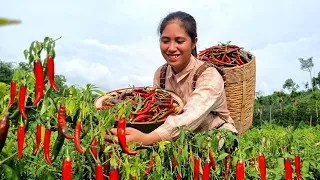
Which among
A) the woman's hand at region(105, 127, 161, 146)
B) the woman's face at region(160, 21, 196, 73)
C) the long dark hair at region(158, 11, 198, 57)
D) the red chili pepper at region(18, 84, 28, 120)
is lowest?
the woman's hand at region(105, 127, 161, 146)

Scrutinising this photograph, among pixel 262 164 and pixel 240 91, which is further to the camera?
pixel 240 91

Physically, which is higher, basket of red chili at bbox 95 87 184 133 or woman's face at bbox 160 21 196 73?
woman's face at bbox 160 21 196 73

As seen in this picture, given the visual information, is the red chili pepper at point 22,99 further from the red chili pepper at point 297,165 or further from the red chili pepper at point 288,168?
the red chili pepper at point 297,165

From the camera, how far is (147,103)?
389 centimetres

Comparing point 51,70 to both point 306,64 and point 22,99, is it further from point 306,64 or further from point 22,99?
point 306,64

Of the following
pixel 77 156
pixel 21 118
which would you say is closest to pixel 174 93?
pixel 77 156

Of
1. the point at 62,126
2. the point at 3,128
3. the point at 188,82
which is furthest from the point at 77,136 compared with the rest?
the point at 188,82

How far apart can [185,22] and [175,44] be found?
0.75 ft

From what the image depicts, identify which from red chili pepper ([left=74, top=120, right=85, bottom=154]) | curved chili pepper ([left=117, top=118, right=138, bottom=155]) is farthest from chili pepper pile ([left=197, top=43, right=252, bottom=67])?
red chili pepper ([left=74, top=120, right=85, bottom=154])

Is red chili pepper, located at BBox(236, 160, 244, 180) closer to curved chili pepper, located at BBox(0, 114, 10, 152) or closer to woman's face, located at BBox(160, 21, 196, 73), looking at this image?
woman's face, located at BBox(160, 21, 196, 73)

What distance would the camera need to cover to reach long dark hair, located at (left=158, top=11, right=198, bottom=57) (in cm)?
405

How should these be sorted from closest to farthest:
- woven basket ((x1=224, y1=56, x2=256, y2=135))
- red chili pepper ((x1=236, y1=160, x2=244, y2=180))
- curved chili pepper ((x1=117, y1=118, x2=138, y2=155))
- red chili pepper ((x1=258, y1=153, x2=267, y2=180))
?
curved chili pepper ((x1=117, y1=118, x2=138, y2=155)), red chili pepper ((x1=236, y1=160, x2=244, y2=180)), red chili pepper ((x1=258, y1=153, x2=267, y2=180)), woven basket ((x1=224, y1=56, x2=256, y2=135))

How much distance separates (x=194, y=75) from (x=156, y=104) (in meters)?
0.43

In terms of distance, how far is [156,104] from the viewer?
12.7ft
